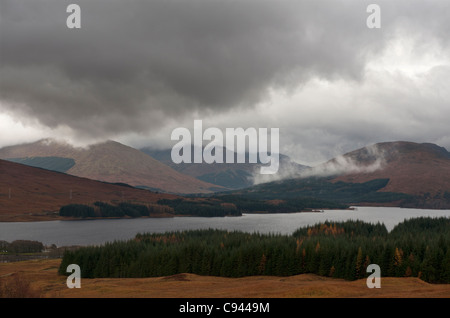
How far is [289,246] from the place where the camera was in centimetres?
8612

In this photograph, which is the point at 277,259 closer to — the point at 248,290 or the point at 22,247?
the point at 248,290

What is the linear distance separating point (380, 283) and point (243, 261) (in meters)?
32.1

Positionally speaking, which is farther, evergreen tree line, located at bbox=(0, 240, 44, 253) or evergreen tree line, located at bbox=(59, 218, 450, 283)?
evergreen tree line, located at bbox=(0, 240, 44, 253)

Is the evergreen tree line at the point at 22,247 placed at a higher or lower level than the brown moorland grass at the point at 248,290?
lower

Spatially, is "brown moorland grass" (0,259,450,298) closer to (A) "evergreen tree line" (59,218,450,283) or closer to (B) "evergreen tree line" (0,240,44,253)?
(A) "evergreen tree line" (59,218,450,283)

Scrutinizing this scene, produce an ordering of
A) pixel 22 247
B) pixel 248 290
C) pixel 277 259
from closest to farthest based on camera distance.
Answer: pixel 248 290 → pixel 277 259 → pixel 22 247

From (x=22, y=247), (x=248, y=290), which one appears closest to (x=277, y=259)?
(x=248, y=290)

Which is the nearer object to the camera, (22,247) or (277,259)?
(277,259)

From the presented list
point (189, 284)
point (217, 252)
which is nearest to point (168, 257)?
point (217, 252)

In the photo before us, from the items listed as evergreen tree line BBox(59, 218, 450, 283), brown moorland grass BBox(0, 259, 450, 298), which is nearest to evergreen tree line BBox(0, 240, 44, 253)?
evergreen tree line BBox(59, 218, 450, 283)

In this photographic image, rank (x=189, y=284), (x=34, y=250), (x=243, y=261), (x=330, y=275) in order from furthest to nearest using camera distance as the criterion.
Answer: (x=34, y=250) < (x=243, y=261) < (x=330, y=275) < (x=189, y=284)

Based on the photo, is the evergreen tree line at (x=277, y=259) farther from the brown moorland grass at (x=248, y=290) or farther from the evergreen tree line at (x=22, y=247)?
the evergreen tree line at (x=22, y=247)

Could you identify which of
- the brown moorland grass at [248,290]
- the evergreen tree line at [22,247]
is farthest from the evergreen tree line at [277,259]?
the evergreen tree line at [22,247]
